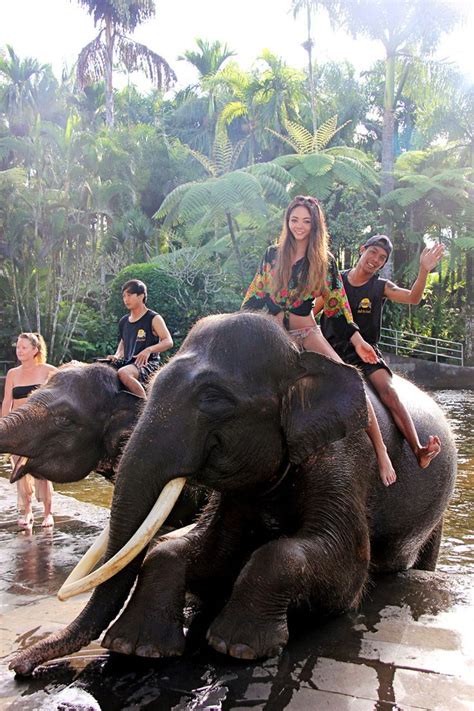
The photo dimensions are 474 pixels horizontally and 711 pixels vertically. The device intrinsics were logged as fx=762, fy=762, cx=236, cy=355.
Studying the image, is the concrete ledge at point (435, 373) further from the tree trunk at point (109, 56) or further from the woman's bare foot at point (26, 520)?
the tree trunk at point (109, 56)

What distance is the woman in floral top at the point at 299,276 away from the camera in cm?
398

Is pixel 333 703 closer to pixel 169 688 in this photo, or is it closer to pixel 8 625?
pixel 169 688

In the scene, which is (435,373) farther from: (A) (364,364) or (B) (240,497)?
(B) (240,497)

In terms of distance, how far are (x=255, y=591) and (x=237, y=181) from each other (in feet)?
73.0

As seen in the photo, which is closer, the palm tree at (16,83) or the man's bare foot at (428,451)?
the man's bare foot at (428,451)

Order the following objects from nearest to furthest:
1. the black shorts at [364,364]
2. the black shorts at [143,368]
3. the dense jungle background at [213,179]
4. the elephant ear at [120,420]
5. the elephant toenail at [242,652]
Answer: the elephant toenail at [242,652] < the black shorts at [364,364] < the elephant ear at [120,420] < the black shorts at [143,368] < the dense jungle background at [213,179]

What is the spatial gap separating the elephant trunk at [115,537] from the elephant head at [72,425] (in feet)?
8.02

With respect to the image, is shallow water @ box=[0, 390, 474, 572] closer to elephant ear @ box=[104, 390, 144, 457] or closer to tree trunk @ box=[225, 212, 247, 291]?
elephant ear @ box=[104, 390, 144, 457]

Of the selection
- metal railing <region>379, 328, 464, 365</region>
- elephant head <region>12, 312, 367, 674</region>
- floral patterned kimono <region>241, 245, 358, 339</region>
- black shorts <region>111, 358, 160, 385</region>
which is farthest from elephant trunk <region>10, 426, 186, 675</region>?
metal railing <region>379, 328, 464, 365</region>

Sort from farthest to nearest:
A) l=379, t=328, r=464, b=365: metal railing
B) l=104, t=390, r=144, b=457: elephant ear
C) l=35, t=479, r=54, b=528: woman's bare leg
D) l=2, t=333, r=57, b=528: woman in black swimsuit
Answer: l=379, t=328, r=464, b=365: metal railing
l=2, t=333, r=57, b=528: woman in black swimsuit
l=35, t=479, r=54, b=528: woman's bare leg
l=104, t=390, r=144, b=457: elephant ear

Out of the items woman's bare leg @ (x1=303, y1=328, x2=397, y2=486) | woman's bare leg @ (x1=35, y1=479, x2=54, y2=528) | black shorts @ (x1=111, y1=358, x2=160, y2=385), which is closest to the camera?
woman's bare leg @ (x1=303, y1=328, x2=397, y2=486)

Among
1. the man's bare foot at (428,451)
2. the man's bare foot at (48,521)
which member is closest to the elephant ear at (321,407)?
the man's bare foot at (428,451)

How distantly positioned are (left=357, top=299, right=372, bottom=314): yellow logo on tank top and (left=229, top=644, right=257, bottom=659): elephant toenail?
264cm

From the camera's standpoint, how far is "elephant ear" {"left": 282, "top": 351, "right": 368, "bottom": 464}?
10.5 ft
